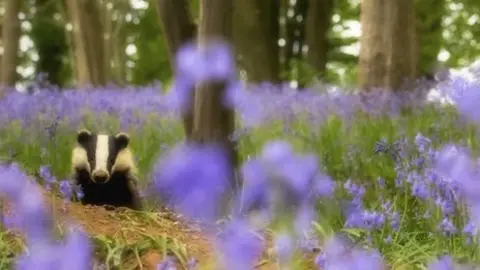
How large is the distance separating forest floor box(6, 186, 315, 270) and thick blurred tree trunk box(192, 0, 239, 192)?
31 centimetres

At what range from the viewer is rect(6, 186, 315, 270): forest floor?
1.85 meters

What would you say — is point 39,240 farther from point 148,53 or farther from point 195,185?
point 148,53

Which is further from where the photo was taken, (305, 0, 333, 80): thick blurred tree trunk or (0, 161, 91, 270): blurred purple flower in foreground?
(305, 0, 333, 80): thick blurred tree trunk

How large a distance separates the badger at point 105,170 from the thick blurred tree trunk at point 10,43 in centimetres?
434

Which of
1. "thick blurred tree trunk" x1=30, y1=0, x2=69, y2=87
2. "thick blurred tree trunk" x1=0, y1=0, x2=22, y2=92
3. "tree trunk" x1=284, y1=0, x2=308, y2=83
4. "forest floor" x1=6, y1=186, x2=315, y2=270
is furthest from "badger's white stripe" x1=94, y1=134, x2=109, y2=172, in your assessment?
"thick blurred tree trunk" x1=30, y1=0, x2=69, y2=87

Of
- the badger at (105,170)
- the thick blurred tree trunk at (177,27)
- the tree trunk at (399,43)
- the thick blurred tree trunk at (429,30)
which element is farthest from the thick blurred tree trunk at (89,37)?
the thick blurred tree trunk at (429,30)

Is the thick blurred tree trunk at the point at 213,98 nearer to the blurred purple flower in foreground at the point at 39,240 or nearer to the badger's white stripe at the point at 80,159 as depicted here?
the badger's white stripe at the point at 80,159

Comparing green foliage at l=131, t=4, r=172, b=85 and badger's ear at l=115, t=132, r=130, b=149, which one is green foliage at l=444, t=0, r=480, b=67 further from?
badger's ear at l=115, t=132, r=130, b=149

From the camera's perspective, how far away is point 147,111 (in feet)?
11.8

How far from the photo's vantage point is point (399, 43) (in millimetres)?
4398

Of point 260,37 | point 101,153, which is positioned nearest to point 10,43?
point 260,37

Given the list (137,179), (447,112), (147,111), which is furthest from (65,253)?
(147,111)

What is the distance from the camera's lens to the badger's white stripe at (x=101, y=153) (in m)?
2.27

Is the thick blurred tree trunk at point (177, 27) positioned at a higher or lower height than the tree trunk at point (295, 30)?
higher
